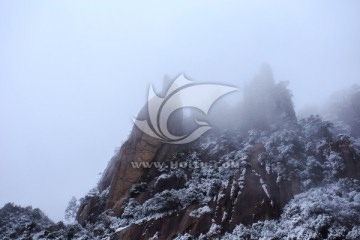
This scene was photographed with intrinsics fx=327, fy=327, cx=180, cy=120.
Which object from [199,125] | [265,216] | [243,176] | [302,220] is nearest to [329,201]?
[302,220]

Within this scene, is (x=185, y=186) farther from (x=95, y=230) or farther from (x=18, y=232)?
(x=18, y=232)

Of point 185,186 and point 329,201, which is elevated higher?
point 185,186

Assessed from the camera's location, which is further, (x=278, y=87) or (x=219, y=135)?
(x=278, y=87)

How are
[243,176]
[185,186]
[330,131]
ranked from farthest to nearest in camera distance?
1. [330,131]
2. [185,186]
3. [243,176]

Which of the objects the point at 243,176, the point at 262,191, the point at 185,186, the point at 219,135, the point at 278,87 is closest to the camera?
the point at 262,191

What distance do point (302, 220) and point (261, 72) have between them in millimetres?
25765

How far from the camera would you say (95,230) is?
31828 mm

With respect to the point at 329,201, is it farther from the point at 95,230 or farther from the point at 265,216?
the point at 95,230

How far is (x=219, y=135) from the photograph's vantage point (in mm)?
39781

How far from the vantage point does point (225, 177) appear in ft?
105

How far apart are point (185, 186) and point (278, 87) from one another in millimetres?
19656

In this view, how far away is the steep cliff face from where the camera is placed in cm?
2781

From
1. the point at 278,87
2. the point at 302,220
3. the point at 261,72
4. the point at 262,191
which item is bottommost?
the point at 302,220

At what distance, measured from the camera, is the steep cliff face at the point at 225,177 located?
91.2ft
